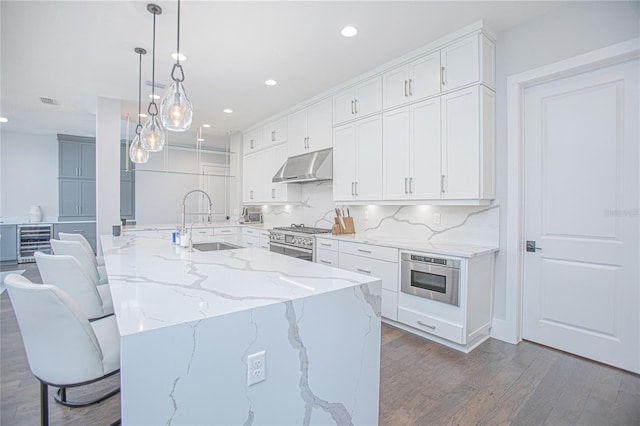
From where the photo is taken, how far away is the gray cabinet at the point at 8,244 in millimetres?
6125

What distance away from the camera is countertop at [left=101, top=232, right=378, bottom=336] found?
1120 mm

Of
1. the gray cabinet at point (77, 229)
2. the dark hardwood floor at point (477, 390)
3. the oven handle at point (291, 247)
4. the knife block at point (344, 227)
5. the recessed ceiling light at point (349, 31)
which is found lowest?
the dark hardwood floor at point (477, 390)

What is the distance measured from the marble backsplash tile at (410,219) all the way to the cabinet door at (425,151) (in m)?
0.36

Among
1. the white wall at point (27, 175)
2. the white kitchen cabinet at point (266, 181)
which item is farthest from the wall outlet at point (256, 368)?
the white wall at point (27, 175)

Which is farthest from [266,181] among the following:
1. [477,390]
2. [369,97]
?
[477,390]

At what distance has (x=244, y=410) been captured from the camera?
116cm

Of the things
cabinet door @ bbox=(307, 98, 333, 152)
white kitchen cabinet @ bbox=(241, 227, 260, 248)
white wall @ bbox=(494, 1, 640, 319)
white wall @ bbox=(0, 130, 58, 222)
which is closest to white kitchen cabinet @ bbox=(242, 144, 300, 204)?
white kitchen cabinet @ bbox=(241, 227, 260, 248)

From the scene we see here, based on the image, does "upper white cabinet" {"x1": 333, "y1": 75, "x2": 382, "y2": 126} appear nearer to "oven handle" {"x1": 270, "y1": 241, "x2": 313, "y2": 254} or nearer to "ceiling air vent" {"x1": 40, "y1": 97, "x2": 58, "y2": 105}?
"oven handle" {"x1": 270, "y1": 241, "x2": 313, "y2": 254}

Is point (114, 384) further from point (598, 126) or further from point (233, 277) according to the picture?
point (598, 126)

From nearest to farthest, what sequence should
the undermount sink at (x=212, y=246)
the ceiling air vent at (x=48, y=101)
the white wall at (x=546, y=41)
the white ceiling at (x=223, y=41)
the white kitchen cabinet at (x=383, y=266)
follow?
the white wall at (x=546, y=41) → the white ceiling at (x=223, y=41) → the white kitchen cabinet at (x=383, y=266) → the undermount sink at (x=212, y=246) → the ceiling air vent at (x=48, y=101)

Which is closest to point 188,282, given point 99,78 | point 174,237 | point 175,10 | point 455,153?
point 174,237

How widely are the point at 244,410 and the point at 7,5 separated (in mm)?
3516

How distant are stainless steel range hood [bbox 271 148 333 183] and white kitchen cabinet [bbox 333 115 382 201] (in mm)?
107

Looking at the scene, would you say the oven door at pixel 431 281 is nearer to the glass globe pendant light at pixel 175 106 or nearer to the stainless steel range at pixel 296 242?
the stainless steel range at pixel 296 242
